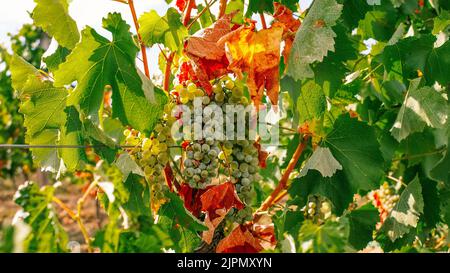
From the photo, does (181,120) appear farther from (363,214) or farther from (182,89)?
(363,214)

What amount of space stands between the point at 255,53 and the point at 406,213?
2.92ft

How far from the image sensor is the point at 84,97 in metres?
1.41

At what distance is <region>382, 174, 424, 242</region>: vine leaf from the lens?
1.93m

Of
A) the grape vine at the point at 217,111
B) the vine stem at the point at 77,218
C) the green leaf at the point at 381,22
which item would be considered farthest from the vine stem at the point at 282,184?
the vine stem at the point at 77,218

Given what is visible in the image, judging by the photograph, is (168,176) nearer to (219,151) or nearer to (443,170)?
(219,151)

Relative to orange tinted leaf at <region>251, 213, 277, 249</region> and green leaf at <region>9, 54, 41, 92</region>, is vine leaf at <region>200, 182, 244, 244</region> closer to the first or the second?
orange tinted leaf at <region>251, 213, 277, 249</region>

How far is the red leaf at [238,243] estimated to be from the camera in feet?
5.04

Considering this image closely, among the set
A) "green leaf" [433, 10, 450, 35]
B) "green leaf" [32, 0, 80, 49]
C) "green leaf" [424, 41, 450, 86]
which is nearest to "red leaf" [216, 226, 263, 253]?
"green leaf" [32, 0, 80, 49]

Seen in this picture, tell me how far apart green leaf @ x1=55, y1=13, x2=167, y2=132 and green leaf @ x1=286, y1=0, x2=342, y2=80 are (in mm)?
320

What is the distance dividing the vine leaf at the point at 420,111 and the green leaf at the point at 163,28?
2.54ft

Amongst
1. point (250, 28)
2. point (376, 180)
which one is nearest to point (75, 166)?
point (250, 28)

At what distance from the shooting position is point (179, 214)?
1490 mm

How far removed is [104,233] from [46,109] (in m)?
0.35

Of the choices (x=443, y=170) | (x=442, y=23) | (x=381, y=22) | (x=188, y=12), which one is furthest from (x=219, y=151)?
(x=381, y=22)
